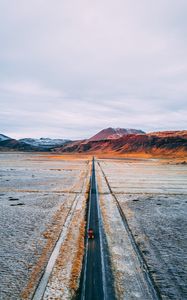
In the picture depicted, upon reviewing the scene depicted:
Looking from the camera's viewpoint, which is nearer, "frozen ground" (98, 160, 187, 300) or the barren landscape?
the barren landscape

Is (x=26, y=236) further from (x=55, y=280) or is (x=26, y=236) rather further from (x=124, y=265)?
(x=124, y=265)

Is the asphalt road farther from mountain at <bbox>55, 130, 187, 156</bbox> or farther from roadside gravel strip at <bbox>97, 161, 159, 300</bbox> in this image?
mountain at <bbox>55, 130, 187, 156</bbox>

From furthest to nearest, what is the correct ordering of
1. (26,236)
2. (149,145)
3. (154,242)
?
(149,145), (26,236), (154,242)

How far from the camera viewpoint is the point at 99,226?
25.7ft

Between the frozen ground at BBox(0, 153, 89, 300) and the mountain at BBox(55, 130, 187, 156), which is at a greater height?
the mountain at BBox(55, 130, 187, 156)

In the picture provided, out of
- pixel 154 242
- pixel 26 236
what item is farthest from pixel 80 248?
pixel 154 242

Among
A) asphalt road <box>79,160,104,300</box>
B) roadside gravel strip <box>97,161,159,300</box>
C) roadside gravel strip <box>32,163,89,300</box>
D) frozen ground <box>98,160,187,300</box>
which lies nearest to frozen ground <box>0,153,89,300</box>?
roadside gravel strip <box>32,163,89,300</box>

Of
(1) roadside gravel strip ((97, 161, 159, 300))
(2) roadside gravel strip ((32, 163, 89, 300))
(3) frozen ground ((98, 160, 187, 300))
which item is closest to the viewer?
(2) roadside gravel strip ((32, 163, 89, 300))

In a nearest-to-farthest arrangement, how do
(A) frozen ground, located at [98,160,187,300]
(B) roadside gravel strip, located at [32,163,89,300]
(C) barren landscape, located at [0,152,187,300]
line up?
1. (B) roadside gravel strip, located at [32,163,89,300]
2. (C) barren landscape, located at [0,152,187,300]
3. (A) frozen ground, located at [98,160,187,300]

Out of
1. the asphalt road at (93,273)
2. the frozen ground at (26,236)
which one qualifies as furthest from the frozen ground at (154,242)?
the frozen ground at (26,236)

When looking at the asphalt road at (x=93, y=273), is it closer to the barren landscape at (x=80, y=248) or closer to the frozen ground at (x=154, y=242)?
the barren landscape at (x=80, y=248)

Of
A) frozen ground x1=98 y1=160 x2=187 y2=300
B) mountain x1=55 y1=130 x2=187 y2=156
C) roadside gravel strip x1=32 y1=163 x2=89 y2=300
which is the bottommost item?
frozen ground x1=98 y1=160 x2=187 y2=300

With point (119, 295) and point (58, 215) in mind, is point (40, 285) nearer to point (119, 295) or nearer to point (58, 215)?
point (119, 295)

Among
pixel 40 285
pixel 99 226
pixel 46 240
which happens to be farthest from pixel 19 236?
pixel 40 285
